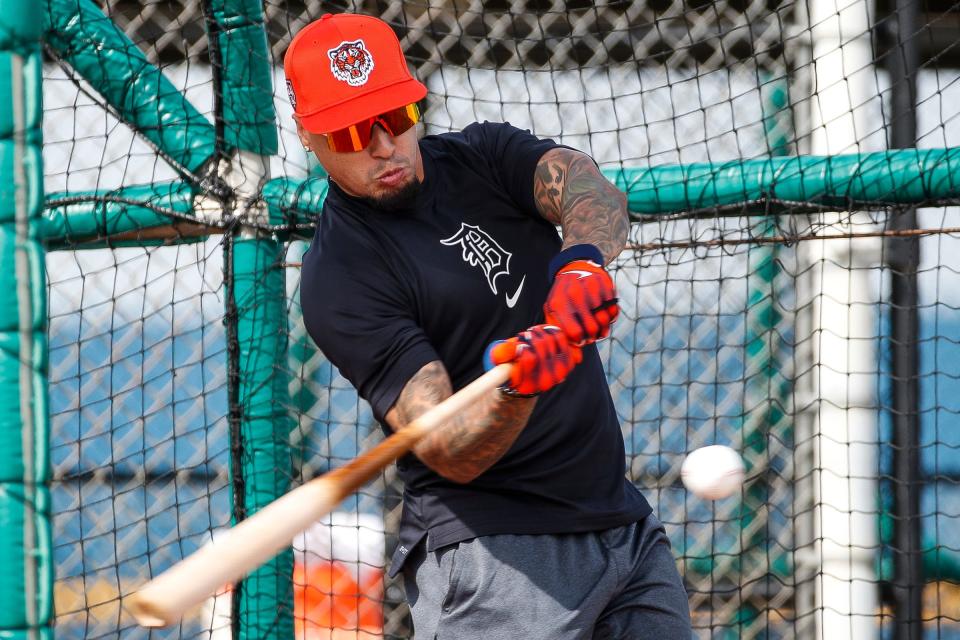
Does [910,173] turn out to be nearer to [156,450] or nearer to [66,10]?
[66,10]

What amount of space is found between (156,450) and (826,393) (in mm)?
2596

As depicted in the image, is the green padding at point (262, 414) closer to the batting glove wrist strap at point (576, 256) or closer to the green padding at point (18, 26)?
the green padding at point (18, 26)

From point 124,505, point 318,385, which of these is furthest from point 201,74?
point 124,505

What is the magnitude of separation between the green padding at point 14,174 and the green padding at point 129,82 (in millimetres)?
1101

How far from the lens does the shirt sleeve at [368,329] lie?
217 cm

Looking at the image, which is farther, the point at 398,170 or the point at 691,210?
the point at 691,210

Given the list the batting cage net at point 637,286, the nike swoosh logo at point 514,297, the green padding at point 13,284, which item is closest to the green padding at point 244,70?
the batting cage net at point 637,286

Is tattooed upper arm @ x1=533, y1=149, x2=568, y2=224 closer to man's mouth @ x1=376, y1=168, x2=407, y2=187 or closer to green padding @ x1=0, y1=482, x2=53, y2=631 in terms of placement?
man's mouth @ x1=376, y1=168, x2=407, y2=187

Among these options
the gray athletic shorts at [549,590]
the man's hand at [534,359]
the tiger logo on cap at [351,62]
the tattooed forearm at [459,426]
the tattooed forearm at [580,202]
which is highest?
the tiger logo on cap at [351,62]

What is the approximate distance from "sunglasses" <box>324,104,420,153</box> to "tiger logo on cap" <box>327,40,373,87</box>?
0.27 feet

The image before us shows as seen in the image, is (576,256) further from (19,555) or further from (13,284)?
(19,555)

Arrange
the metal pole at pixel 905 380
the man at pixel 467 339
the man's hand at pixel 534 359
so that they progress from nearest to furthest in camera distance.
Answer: the man's hand at pixel 534 359, the man at pixel 467 339, the metal pole at pixel 905 380

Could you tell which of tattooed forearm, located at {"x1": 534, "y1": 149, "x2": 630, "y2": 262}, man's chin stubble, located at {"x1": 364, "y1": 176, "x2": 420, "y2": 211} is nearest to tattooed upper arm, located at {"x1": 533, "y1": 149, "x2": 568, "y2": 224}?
tattooed forearm, located at {"x1": 534, "y1": 149, "x2": 630, "y2": 262}

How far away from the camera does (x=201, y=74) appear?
4859 mm
